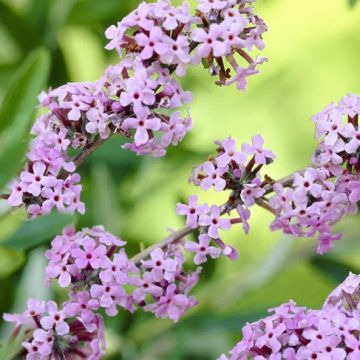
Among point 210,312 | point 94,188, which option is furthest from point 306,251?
point 94,188

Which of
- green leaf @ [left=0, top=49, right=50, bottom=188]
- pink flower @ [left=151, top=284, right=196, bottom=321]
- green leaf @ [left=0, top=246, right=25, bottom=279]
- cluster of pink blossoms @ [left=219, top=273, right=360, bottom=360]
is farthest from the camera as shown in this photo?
green leaf @ [left=0, top=246, right=25, bottom=279]

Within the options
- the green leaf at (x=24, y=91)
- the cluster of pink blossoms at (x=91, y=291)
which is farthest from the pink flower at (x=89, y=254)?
the green leaf at (x=24, y=91)

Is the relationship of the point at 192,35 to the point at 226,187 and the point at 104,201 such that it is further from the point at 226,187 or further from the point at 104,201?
the point at 104,201

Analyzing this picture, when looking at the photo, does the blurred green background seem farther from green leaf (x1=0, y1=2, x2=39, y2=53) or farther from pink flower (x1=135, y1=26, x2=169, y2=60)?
pink flower (x1=135, y1=26, x2=169, y2=60)

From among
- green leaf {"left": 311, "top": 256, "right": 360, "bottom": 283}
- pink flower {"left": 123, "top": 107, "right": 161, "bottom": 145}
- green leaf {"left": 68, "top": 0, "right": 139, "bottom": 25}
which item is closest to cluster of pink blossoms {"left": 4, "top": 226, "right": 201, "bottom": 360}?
pink flower {"left": 123, "top": 107, "right": 161, "bottom": 145}

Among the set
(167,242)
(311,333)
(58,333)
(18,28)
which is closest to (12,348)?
(58,333)
